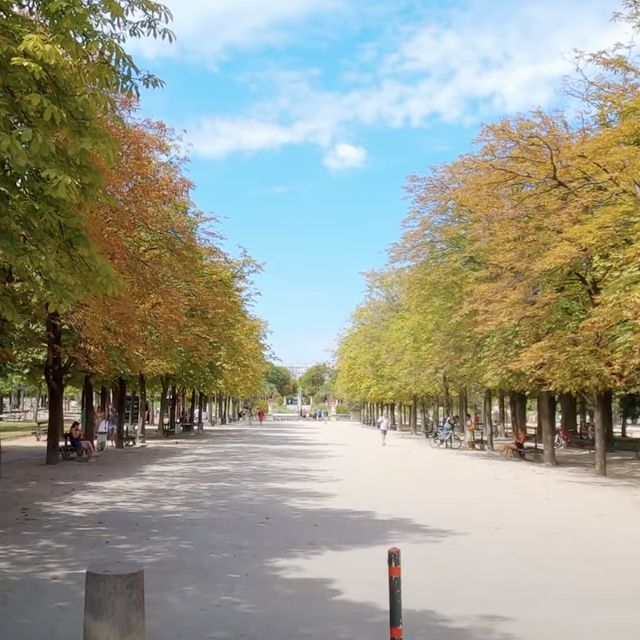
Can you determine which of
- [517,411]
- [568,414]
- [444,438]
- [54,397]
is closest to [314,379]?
[568,414]

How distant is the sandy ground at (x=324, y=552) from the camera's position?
6.96m

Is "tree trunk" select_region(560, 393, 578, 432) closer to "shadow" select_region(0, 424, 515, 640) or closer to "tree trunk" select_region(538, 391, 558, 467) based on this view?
"tree trunk" select_region(538, 391, 558, 467)

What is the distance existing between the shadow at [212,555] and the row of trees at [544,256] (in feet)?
23.7

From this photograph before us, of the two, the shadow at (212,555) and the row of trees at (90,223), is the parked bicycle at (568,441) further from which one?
the shadow at (212,555)


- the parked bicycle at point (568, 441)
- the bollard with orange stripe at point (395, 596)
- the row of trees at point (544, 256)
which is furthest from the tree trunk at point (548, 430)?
the bollard with orange stripe at point (395, 596)

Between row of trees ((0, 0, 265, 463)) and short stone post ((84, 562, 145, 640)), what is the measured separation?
3.66m

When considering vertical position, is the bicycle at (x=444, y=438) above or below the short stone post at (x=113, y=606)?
below

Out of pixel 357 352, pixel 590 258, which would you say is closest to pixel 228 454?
pixel 590 258

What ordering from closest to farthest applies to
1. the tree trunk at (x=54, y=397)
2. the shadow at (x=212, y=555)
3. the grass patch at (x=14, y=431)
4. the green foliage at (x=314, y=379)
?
the shadow at (x=212, y=555), the tree trunk at (x=54, y=397), the grass patch at (x=14, y=431), the green foliage at (x=314, y=379)

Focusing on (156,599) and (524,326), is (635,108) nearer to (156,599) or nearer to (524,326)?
(524,326)

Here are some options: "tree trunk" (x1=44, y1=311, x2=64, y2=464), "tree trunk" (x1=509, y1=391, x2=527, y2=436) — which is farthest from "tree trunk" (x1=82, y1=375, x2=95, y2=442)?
"tree trunk" (x1=509, y1=391, x2=527, y2=436)

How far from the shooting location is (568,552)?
10.4m

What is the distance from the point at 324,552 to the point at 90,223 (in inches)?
234

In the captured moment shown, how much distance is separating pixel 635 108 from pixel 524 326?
933cm
